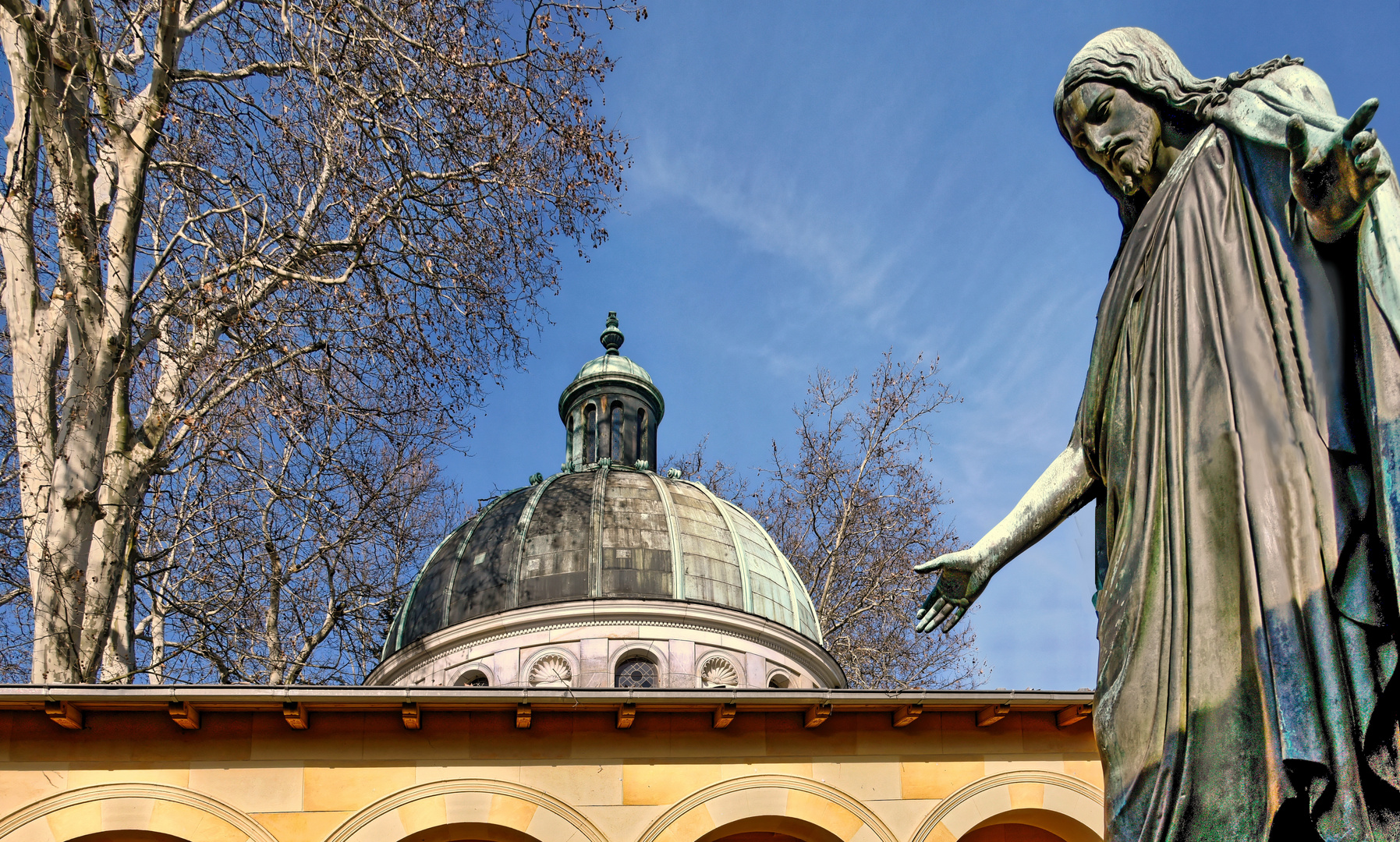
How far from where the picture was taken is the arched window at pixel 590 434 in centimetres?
3309

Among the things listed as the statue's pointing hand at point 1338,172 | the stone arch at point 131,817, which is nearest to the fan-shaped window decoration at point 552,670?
the stone arch at point 131,817

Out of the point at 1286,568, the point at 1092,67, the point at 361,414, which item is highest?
the point at 361,414

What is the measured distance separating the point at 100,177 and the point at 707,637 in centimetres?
1488

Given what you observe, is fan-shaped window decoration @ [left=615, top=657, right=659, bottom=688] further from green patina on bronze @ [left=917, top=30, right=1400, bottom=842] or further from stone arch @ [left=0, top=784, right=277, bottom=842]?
green patina on bronze @ [left=917, top=30, right=1400, bottom=842]

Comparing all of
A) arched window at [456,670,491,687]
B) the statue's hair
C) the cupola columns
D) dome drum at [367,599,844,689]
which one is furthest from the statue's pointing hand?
the cupola columns

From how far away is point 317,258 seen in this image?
15227mm

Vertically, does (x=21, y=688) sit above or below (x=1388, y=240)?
above

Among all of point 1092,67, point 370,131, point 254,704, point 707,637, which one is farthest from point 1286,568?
point 707,637

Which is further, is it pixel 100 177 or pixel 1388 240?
pixel 100 177

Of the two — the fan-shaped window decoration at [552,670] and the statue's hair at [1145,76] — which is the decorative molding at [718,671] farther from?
the statue's hair at [1145,76]

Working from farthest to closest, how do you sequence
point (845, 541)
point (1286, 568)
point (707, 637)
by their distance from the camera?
1. point (845, 541)
2. point (707, 637)
3. point (1286, 568)

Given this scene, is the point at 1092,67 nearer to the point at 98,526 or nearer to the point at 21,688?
the point at 21,688

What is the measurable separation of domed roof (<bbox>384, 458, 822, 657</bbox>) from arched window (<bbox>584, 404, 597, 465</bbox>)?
4.52 metres

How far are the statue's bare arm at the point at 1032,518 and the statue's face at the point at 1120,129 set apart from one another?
1.85 feet
